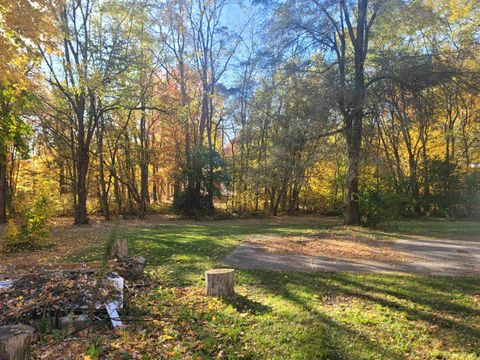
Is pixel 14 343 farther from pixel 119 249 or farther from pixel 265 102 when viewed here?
pixel 265 102

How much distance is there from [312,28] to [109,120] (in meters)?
12.3

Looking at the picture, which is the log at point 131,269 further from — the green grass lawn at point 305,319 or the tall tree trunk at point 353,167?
the tall tree trunk at point 353,167

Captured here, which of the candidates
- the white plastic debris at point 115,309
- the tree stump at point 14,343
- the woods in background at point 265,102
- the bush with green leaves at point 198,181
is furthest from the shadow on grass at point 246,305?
the bush with green leaves at point 198,181

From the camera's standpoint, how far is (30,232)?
886 centimetres

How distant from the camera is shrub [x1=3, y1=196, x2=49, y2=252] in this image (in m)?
8.67

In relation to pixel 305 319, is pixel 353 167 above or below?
above

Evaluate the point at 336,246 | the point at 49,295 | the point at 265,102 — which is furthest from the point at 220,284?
the point at 265,102

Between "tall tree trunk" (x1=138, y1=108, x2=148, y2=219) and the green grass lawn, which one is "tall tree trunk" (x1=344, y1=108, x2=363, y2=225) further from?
"tall tree trunk" (x1=138, y1=108, x2=148, y2=219)

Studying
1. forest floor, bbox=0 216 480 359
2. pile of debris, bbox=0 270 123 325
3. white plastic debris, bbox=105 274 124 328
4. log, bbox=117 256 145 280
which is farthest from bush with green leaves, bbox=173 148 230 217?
white plastic debris, bbox=105 274 124 328

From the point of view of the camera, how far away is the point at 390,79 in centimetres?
988

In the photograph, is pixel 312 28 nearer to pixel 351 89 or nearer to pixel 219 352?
pixel 351 89

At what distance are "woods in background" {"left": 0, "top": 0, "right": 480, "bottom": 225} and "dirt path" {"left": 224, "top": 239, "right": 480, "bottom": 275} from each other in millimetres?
3848

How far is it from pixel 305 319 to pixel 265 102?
12.9 metres

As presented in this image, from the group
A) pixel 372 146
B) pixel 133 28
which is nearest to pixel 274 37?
pixel 372 146
